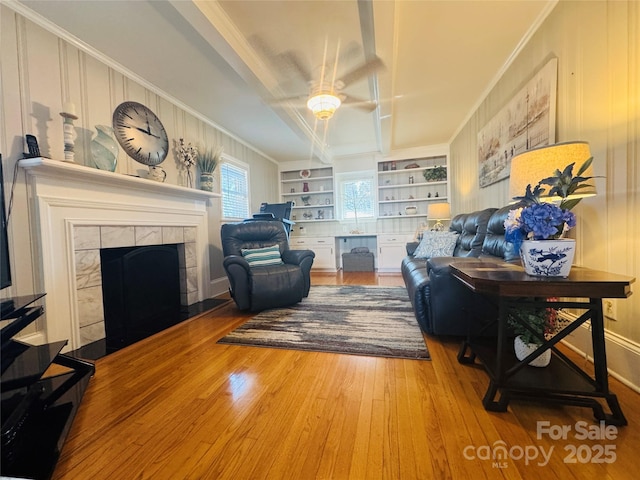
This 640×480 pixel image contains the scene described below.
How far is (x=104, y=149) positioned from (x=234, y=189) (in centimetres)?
232

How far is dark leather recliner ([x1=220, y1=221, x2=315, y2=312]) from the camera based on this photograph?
2768 millimetres

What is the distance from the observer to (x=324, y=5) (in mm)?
1894

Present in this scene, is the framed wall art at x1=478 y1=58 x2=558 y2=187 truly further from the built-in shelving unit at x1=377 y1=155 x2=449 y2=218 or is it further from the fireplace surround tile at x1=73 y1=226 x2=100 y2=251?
the fireplace surround tile at x1=73 y1=226 x2=100 y2=251

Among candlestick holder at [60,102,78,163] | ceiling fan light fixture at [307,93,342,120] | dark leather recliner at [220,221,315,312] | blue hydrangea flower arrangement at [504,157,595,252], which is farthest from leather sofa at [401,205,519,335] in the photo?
candlestick holder at [60,102,78,163]

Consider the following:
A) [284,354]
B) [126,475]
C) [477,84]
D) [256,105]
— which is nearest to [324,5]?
[256,105]

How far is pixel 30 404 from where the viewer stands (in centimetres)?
110

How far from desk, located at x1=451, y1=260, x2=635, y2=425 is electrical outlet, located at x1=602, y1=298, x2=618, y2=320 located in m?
0.47

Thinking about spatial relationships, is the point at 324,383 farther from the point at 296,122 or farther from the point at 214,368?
the point at 296,122

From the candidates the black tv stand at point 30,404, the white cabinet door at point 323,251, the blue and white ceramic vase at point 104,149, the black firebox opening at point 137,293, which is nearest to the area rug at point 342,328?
the black firebox opening at point 137,293

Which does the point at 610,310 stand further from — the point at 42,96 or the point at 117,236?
the point at 42,96

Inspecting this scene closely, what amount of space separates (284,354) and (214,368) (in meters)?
0.46

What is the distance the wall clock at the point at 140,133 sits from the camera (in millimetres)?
2484

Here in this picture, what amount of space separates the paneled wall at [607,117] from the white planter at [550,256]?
1.96ft

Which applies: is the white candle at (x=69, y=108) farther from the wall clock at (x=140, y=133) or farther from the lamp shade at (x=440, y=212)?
the lamp shade at (x=440, y=212)
